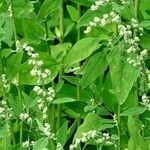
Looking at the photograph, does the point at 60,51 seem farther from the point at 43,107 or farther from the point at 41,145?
the point at 41,145

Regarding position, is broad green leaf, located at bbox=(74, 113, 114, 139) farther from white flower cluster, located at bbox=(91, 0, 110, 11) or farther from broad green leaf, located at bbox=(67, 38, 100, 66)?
white flower cluster, located at bbox=(91, 0, 110, 11)

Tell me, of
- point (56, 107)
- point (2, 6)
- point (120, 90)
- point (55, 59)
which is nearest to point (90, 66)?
point (120, 90)

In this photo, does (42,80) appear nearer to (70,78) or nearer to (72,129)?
(70,78)

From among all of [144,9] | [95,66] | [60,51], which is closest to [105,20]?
[95,66]

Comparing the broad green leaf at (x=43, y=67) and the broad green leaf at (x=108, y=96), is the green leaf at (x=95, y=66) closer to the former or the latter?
the broad green leaf at (x=43, y=67)

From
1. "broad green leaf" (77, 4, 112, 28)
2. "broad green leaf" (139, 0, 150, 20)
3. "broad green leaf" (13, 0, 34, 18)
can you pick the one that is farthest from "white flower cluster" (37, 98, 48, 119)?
"broad green leaf" (139, 0, 150, 20)

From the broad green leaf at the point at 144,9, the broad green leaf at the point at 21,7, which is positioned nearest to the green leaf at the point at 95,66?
the broad green leaf at the point at 21,7

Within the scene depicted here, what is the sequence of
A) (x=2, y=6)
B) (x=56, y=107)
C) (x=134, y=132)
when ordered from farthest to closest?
(x=56, y=107), (x=2, y=6), (x=134, y=132)
